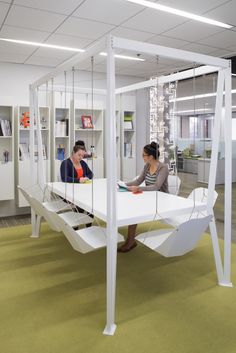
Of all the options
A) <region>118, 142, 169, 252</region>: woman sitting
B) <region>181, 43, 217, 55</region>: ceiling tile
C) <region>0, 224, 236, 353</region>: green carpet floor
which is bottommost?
<region>0, 224, 236, 353</region>: green carpet floor

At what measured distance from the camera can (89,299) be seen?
2713mm

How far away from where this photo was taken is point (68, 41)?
4441 millimetres

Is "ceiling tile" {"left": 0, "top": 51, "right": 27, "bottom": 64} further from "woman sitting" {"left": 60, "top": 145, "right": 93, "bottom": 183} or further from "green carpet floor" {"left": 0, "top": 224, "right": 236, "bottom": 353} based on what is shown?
"green carpet floor" {"left": 0, "top": 224, "right": 236, "bottom": 353}

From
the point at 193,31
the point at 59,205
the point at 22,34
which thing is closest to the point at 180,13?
the point at 193,31

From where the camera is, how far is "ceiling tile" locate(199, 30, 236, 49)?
4172 mm

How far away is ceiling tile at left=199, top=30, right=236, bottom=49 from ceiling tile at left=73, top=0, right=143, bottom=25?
53.5 inches

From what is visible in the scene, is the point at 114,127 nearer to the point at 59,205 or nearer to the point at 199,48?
the point at 59,205

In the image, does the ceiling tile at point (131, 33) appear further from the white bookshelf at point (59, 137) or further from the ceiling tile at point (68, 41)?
the white bookshelf at point (59, 137)

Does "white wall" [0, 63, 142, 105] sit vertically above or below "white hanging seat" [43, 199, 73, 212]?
above

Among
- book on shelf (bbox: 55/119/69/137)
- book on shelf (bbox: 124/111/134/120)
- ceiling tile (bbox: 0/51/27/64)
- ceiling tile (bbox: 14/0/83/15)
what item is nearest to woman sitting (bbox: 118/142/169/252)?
ceiling tile (bbox: 14/0/83/15)

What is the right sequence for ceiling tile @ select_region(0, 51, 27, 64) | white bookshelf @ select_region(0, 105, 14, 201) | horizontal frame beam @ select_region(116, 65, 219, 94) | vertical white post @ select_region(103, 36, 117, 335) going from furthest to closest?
1. white bookshelf @ select_region(0, 105, 14, 201)
2. ceiling tile @ select_region(0, 51, 27, 64)
3. horizontal frame beam @ select_region(116, 65, 219, 94)
4. vertical white post @ select_region(103, 36, 117, 335)

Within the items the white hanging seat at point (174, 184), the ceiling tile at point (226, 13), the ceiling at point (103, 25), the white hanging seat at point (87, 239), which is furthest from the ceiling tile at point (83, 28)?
the white hanging seat at point (87, 239)

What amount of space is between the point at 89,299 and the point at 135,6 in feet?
9.62

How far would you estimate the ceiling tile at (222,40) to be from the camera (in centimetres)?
417
